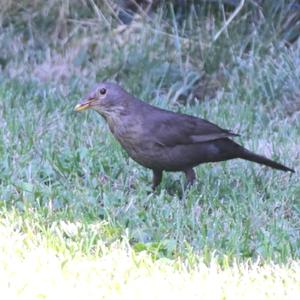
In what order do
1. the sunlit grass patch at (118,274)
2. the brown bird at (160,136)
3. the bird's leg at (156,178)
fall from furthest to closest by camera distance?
1. the bird's leg at (156,178)
2. the brown bird at (160,136)
3. the sunlit grass patch at (118,274)

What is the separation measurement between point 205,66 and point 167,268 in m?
4.28

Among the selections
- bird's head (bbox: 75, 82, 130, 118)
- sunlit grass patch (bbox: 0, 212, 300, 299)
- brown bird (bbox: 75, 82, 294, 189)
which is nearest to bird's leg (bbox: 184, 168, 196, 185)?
brown bird (bbox: 75, 82, 294, 189)

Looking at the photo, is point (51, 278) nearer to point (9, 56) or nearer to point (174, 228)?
point (174, 228)

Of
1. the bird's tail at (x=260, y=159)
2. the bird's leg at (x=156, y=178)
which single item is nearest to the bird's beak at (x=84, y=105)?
the bird's leg at (x=156, y=178)

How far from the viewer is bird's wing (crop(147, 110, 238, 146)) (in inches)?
250

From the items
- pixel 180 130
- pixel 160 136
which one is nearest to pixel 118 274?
pixel 160 136

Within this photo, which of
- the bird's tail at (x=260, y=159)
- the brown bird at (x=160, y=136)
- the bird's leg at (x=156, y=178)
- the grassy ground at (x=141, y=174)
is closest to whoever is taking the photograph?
the grassy ground at (x=141, y=174)

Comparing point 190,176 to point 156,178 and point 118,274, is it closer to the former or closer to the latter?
point 156,178

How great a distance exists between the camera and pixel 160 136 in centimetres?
632

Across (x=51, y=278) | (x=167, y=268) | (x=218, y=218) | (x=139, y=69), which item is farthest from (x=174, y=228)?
(x=139, y=69)

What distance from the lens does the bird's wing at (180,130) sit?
6.36 metres

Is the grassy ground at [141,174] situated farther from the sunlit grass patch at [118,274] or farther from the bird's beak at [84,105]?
the bird's beak at [84,105]

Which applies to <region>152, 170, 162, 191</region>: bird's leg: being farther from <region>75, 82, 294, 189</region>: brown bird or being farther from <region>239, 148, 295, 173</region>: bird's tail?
<region>239, 148, 295, 173</region>: bird's tail

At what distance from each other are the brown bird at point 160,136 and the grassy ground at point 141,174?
0.18 metres
